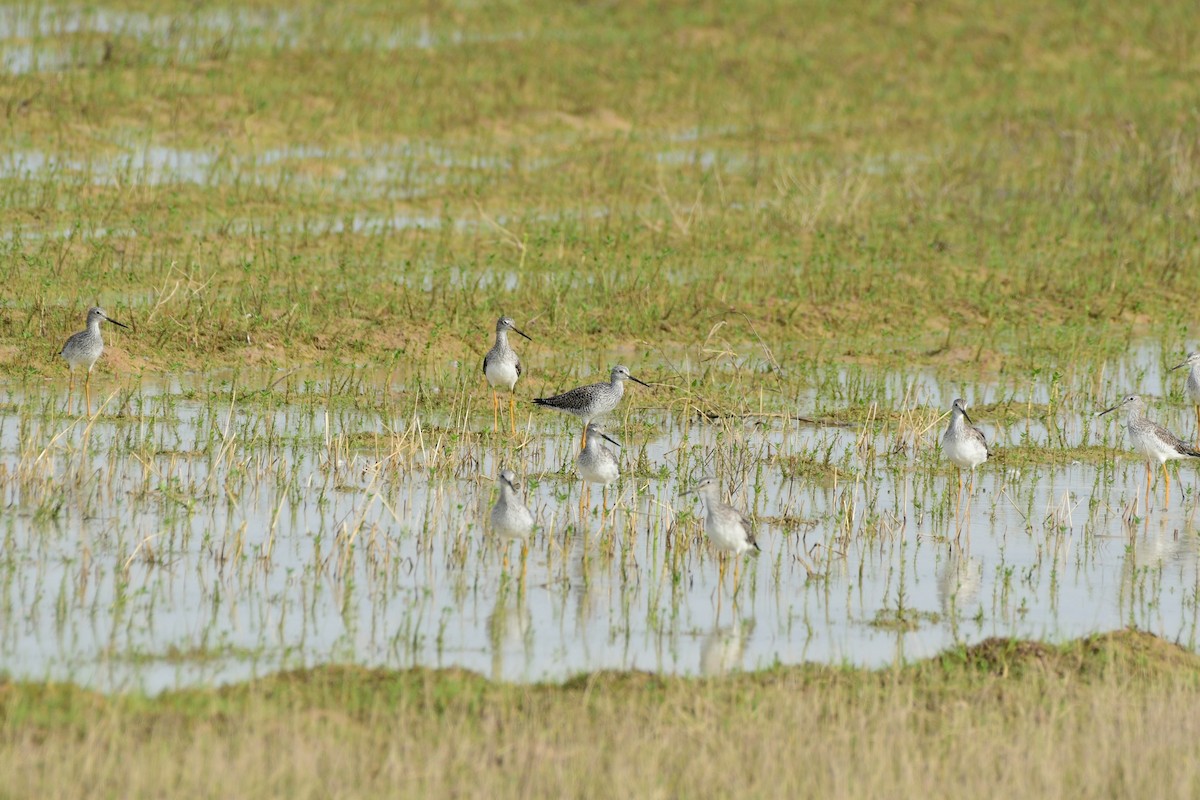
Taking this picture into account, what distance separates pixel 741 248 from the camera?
21688mm

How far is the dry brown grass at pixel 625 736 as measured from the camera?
717cm

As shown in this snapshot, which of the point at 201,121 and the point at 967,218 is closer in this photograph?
the point at 967,218

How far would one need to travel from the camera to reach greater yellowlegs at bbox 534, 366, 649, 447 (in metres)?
13.5

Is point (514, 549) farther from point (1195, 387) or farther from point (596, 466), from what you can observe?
point (1195, 387)

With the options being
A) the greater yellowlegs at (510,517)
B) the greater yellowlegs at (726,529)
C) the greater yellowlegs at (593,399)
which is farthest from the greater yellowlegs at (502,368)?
the greater yellowlegs at (726,529)

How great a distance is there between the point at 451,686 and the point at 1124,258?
1545cm

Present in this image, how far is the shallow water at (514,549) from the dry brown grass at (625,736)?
22.9 inches

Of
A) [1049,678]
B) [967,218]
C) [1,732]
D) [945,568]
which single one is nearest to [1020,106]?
[967,218]

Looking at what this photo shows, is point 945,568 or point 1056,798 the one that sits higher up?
point 945,568

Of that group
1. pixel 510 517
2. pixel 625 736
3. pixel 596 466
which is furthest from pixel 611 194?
pixel 625 736

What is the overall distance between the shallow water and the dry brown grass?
582mm

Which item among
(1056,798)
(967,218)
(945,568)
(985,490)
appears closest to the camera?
(1056,798)

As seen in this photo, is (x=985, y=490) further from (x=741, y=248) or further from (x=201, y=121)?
(x=201, y=121)

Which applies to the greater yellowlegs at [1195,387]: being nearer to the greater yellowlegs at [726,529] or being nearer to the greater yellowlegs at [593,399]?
the greater yellowlegs at [593,399]
